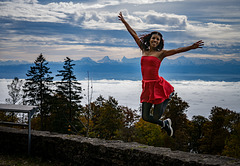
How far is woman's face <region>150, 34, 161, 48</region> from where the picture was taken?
3649mm

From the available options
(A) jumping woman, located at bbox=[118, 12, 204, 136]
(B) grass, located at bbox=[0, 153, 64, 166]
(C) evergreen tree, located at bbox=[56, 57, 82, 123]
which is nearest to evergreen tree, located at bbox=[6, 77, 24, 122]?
(C) evergreen tree, located at bbox=[56, 57, 82, 123]

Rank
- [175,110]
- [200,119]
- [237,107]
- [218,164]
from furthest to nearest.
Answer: [237,107] < [200,119] < [175,110] < [218,164]

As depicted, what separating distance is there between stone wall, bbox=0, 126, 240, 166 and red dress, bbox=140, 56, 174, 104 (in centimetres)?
128

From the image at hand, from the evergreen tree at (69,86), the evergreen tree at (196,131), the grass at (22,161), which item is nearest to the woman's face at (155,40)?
the grass at (22,161)

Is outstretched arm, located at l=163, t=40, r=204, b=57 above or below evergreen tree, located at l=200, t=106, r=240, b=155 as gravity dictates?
above

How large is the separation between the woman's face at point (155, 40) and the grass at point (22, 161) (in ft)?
10.9

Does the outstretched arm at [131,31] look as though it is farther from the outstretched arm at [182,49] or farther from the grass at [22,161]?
the grass at [22,161]

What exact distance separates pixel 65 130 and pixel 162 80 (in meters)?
21.4

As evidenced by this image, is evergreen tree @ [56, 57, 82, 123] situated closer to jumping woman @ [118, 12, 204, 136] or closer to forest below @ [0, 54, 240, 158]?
forest below @ [0, 54, 240, 158]

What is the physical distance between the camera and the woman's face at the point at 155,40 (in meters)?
3.65

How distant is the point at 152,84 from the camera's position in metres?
3.59

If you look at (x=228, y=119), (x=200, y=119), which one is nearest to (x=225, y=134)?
(x=228, y=119)

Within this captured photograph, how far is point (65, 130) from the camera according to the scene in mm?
23891

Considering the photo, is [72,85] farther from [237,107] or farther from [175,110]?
[237,107]
